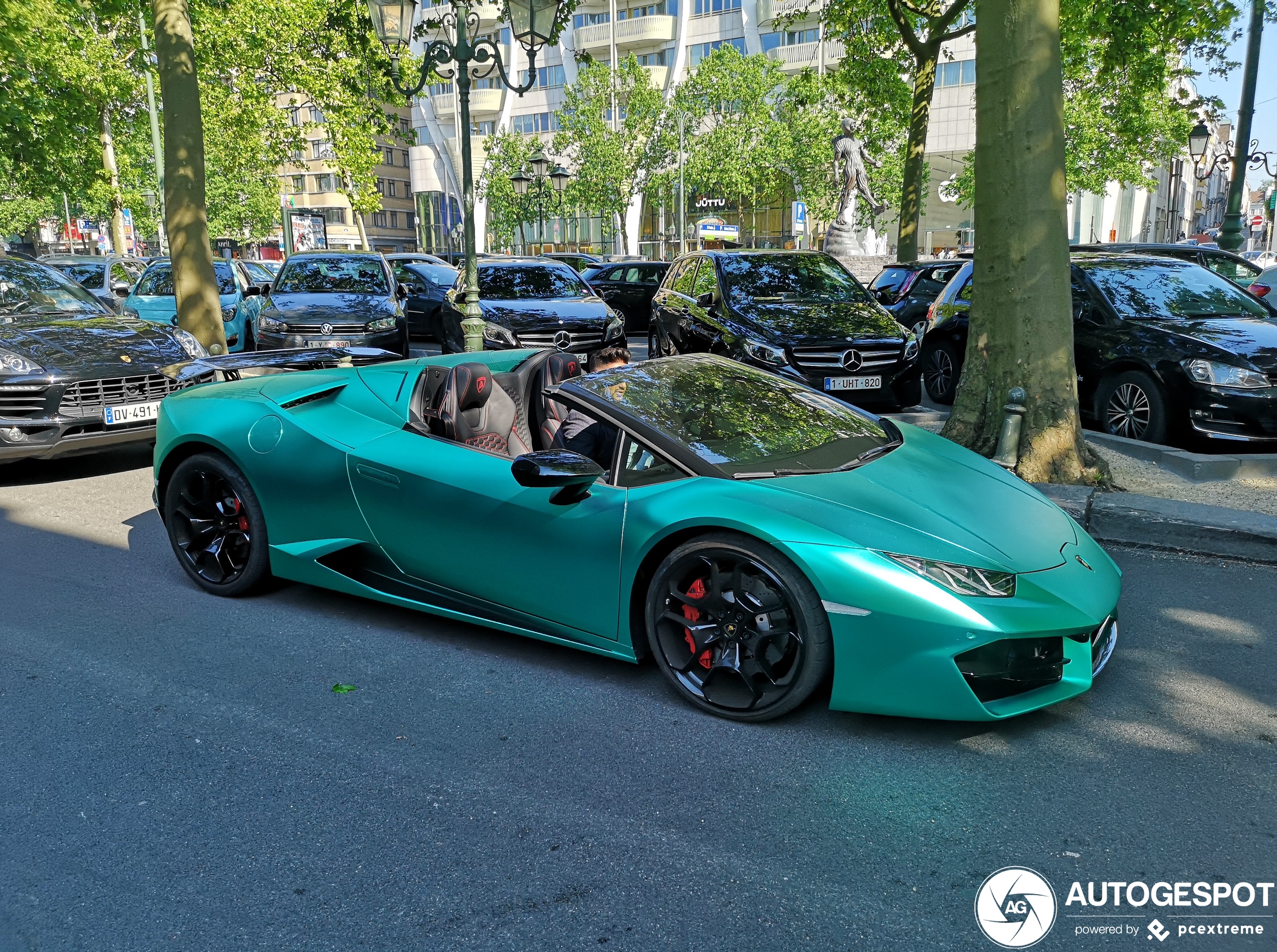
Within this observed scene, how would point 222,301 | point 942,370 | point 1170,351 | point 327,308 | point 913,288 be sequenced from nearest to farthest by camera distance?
point 1170,351 → point 942,370 → point 327,308 → point 913,288 → point 222,301

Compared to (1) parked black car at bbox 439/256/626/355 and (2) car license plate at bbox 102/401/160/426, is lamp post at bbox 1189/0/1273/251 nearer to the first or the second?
(1) parked black car at bbox 439/256/626/355

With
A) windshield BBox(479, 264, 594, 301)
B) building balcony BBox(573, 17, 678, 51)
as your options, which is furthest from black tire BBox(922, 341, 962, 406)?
building balcony BBox(573, 17, 678, 51)

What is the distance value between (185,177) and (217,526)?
31.1 ft

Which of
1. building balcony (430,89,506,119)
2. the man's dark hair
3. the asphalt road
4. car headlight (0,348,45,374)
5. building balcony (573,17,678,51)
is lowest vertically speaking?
the asphalt road

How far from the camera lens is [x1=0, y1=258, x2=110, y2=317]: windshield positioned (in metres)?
8.79

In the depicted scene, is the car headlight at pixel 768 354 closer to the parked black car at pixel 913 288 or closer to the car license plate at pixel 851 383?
the car license plate at pixel 851 383

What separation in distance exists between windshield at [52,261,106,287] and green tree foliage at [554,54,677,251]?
4000 cm

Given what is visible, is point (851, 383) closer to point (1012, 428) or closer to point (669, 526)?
point (1012, 428)

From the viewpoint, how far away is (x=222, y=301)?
648 inches

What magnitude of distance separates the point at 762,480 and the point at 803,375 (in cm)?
596

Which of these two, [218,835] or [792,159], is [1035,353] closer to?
[218,835]

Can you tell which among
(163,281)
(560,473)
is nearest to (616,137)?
(163,281)

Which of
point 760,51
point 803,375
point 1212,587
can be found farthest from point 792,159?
point 1212,587

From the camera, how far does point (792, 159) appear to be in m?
52.0
